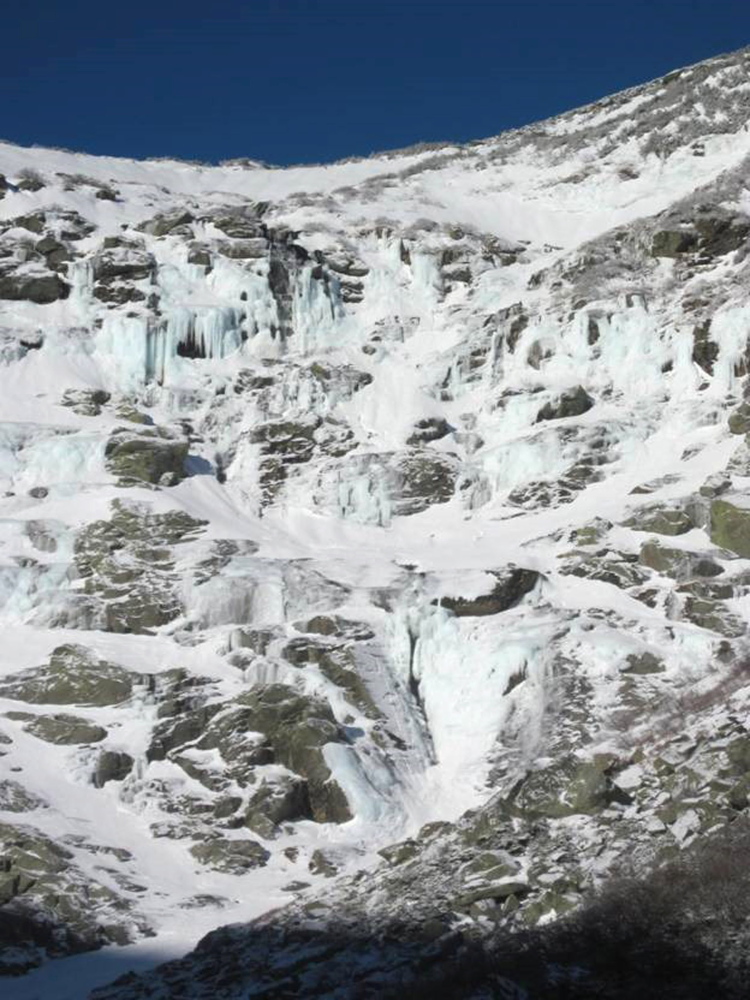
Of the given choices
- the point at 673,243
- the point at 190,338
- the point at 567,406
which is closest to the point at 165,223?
the point at 190,338

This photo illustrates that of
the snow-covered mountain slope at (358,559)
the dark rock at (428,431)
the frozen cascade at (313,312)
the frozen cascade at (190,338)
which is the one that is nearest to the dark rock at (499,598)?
the snow-covered mountain slope at (358,559)

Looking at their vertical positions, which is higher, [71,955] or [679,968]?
[679,968]

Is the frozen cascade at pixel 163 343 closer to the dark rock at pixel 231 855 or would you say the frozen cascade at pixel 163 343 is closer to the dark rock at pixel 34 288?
the dark rock at pixel 34 288

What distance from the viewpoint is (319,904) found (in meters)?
20.5

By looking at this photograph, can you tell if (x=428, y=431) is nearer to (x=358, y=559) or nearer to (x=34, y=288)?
(x=358, y=559)

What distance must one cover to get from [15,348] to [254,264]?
37.5 feet

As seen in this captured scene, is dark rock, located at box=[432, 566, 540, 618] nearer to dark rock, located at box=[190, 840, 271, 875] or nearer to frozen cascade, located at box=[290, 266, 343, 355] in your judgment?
dark rock, located at box=[190, 840, 271, 875]

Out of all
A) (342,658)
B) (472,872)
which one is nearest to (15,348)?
(342,658)

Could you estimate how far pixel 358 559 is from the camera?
135 feet

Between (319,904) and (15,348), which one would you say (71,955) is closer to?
(319,904)

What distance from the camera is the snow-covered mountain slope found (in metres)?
21.1

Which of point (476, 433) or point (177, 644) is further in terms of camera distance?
point (476, 433)

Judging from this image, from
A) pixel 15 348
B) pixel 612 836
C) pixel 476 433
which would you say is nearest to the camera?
pixel 612 836

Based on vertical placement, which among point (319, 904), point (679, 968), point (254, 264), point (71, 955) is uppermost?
point (254, 264)
